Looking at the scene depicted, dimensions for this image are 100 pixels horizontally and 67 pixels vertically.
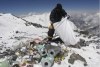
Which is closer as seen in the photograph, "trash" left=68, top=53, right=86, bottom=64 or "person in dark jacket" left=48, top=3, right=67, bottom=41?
"trash" left=68, top=53, right=86, bottom=64

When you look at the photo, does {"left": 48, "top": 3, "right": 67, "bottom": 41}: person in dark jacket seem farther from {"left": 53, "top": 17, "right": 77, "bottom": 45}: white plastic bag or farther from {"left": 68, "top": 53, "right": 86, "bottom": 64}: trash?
{"left": 68, "top": 53, "right": 86, "bottom": 64}: trash

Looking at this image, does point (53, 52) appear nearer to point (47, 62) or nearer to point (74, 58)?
point (47, 62)

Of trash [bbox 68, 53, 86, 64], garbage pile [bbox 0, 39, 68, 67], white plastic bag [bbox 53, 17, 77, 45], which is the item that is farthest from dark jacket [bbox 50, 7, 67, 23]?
trash [bbox 68, 53, 86, 64]

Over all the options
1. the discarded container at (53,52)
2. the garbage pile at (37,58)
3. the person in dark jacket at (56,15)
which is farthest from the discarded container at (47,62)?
the person in dark jacket at (56,15)

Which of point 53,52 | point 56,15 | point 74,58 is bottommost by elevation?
point 74,58

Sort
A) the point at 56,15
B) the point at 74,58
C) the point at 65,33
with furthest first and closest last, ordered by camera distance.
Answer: the point at 56,15, the point at 65,33, the point at 74,58

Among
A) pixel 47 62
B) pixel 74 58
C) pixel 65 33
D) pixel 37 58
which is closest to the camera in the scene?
pixel 47 62

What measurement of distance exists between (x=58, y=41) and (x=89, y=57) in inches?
103

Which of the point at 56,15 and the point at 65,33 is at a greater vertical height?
the point at 56,15

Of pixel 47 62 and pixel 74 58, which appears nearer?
pixel 47 62

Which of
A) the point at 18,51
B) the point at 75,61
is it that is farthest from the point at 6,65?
the point at 75,61

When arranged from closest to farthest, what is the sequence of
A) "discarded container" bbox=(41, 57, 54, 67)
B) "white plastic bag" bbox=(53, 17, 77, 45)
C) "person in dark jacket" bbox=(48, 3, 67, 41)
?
1. "discarded container" bbox=(41, 57, 54, 67)
2. "white plastic bag" bbox=(53, 17, 77, 45)
3. "person in dark jacket" bbox=(48, 3, 67, 41)

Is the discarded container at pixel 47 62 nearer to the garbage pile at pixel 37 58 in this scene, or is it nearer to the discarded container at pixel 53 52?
the garbage pile at pixel 37 58

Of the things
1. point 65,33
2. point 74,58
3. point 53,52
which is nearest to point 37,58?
point 53,52
